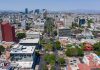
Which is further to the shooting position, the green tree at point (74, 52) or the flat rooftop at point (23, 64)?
the green tree at point (74, 52)

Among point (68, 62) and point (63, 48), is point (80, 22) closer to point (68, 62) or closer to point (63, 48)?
point (63, 48)

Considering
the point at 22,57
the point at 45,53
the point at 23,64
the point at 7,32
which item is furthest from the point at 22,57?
the point at 7,32

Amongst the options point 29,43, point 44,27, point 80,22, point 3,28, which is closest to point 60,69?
point 29,43

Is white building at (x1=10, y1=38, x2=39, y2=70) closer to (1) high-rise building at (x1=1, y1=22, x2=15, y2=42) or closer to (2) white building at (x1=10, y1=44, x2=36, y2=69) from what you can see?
(2) white building at (x1=10, y1=44, x2=36, y2=69)

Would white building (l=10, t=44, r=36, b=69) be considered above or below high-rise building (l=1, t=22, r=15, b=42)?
below

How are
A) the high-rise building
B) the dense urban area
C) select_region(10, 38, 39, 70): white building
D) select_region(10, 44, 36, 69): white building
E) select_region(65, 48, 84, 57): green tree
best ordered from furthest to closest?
1. the high-rise building
2. select_region(65, 48, 84, 57): green tree
3. select_region(10, 44, 36, 69): white building
4. select_region(10, 38, 39, 70): white building
5. the dense urban area

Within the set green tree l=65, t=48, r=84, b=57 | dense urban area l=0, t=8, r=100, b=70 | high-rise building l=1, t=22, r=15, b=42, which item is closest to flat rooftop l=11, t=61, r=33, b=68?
dense urban area l=0, t=8, r=100, b=70

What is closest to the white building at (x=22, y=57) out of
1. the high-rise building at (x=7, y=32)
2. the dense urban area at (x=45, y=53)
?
the dense urban area at (x=45, y=53)

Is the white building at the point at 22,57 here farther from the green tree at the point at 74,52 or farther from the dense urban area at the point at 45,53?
the green tree at the point at 74,52
